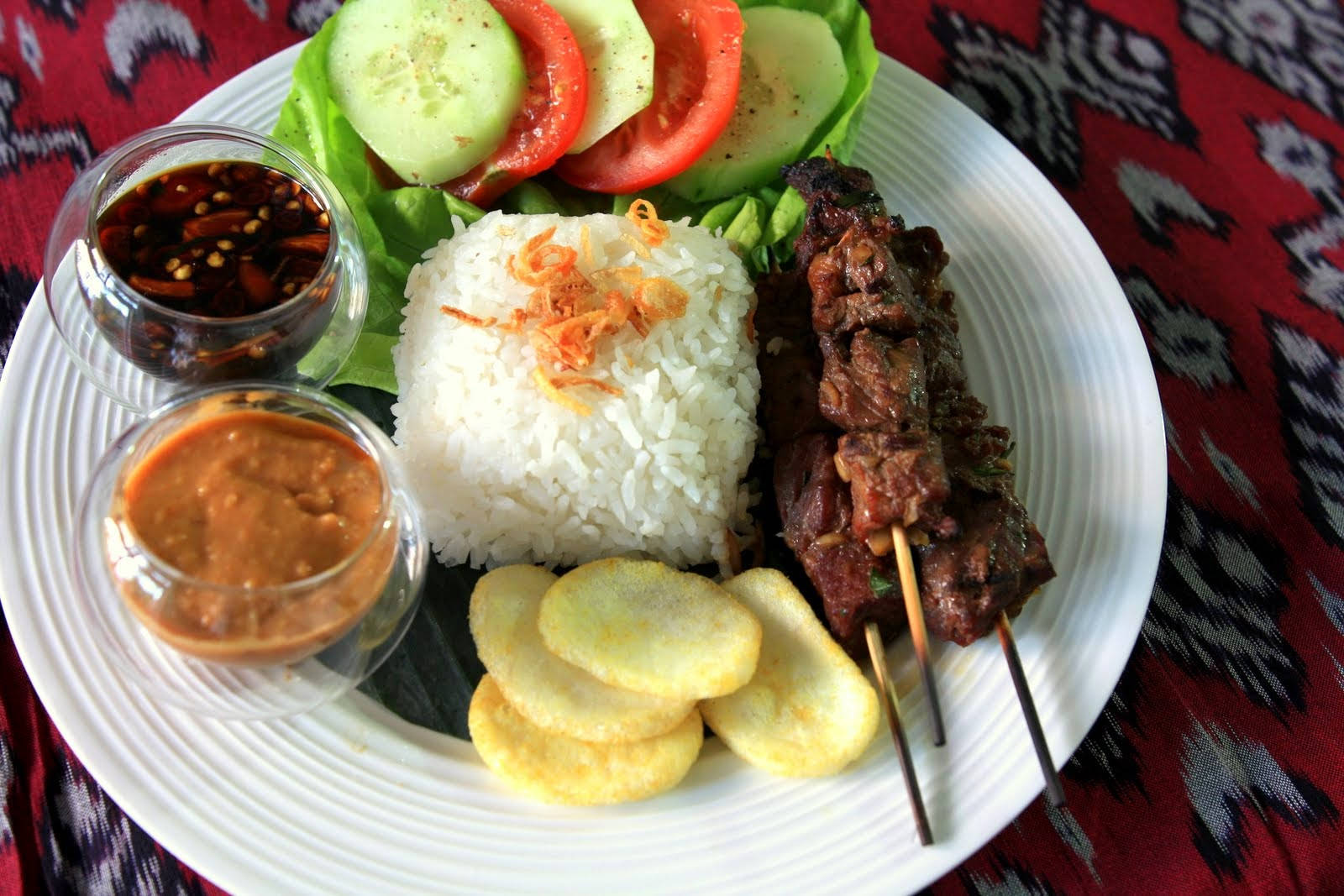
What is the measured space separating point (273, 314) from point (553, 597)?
4.29ft

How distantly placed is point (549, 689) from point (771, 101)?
2.72m

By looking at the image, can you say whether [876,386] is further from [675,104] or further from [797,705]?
[675,104]

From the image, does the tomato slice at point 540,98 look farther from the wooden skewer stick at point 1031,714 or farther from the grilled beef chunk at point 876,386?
the wooden skewer stick at point 1031,714

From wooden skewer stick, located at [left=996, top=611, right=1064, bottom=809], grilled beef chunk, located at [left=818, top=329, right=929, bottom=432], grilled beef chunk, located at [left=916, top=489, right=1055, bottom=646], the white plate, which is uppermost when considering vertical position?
grilled beef chunk, located at [left=818, top=329, right=929, bottom=432]

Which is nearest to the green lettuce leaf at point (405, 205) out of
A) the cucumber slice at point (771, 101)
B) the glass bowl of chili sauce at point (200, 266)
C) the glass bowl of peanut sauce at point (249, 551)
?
the cucumber slice at point (771, 101)

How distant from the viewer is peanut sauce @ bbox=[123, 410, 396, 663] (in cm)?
294

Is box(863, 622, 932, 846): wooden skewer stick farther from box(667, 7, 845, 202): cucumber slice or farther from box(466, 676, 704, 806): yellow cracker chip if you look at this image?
box(667, 7, 845, 202): cucumber slice

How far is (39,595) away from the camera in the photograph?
11.6 ft

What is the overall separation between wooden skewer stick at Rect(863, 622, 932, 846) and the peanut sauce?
5.03ft

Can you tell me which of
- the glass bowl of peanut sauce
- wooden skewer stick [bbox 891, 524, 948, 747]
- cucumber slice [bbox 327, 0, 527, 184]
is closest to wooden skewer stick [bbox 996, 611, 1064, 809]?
wooden skewer stick [bbox 891, 524, 948, 747]

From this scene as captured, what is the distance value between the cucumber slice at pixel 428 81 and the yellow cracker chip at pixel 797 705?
2.20 m

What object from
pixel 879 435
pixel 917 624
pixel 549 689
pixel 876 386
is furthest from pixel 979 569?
pixel 549 689

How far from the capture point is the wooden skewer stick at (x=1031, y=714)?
3098mm

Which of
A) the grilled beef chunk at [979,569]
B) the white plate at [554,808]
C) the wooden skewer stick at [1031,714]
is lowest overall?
the white plate at [554,808]
